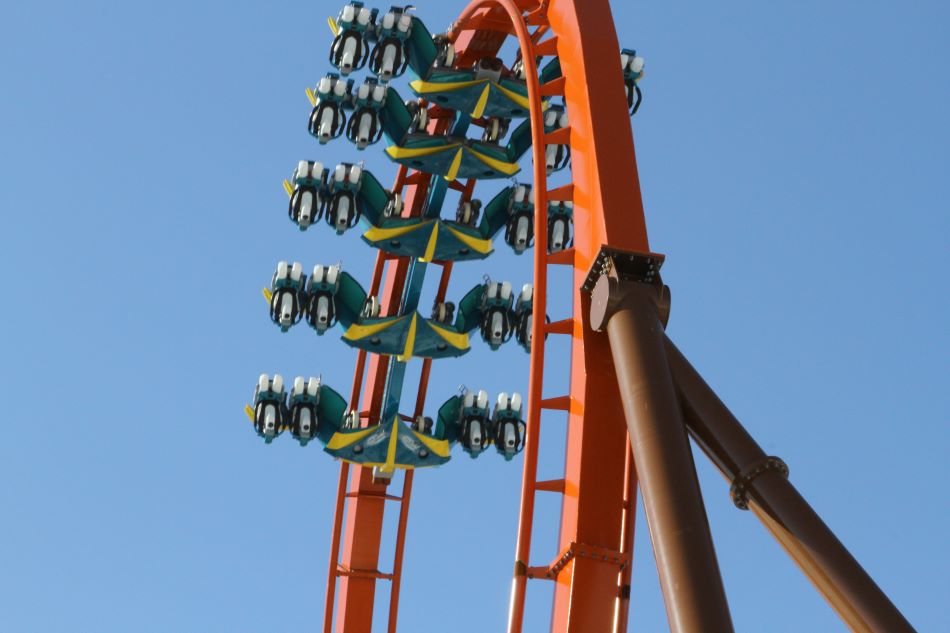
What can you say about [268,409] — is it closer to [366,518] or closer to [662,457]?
[366,518]

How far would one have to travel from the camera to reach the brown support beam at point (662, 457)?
10492 mm

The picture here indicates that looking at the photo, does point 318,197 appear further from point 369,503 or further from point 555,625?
point 555,625

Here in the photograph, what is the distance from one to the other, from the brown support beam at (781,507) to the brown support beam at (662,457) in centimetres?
27

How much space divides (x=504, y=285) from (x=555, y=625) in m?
7.34

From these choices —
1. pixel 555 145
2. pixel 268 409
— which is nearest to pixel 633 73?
pixel 555 145

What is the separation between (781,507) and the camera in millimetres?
11586

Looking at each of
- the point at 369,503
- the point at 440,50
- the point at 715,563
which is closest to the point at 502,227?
the point at 440,50

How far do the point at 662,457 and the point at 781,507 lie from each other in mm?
942

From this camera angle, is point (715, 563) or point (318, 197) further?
point (318, 197)

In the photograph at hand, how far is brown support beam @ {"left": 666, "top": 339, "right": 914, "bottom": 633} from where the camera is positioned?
1096 centimetres

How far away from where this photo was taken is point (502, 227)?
20516 millimetres

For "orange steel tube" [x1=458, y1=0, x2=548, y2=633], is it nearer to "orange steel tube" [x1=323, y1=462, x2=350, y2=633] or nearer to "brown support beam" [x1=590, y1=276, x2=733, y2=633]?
"brown support beam" [x1=590, y1=276, x2=733, y2=633]

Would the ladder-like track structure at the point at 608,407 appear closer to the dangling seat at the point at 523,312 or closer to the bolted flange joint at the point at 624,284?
the bolted flange joint at the point at 624,284

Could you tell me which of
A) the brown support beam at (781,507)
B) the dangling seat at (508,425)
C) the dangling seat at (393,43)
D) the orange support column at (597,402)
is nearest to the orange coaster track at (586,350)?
A: the orange support column at (597,402)
